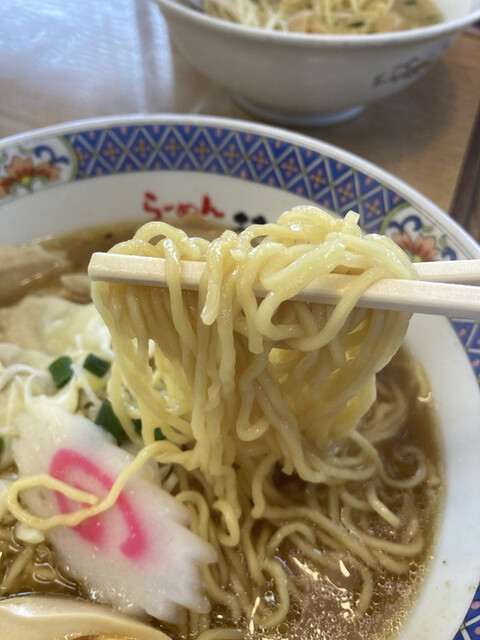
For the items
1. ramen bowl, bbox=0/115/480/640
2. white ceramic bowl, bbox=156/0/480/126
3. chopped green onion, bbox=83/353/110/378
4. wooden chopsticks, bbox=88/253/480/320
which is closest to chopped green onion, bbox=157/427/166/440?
chopped green onion, bbox=83/353/110/378

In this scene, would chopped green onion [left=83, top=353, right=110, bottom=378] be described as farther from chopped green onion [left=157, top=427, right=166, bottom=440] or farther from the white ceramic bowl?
the white ceramic bowl

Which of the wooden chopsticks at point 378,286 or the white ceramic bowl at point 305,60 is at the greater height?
the white ceramic bowl at point 305,60

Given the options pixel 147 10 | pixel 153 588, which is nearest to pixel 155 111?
pixel 147 10

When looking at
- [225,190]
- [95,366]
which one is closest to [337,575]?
[95,366]

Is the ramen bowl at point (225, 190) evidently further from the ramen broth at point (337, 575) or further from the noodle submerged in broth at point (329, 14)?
the noodle submerged in broth at point (329, 14)

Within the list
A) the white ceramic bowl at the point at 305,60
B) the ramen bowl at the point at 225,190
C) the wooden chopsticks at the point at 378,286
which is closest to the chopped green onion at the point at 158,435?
the wooden chopsticks at the point at 378,286
